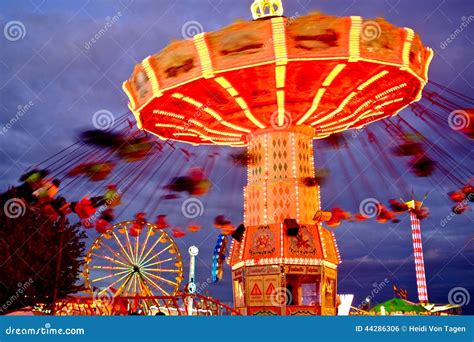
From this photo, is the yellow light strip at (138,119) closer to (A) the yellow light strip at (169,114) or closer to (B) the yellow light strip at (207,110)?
(A) the yellow light strip at (169,114)

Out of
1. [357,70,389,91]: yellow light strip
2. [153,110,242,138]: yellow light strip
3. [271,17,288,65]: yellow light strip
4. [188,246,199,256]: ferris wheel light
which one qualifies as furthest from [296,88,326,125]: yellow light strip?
[188,246,199,256]: ferris wheel light

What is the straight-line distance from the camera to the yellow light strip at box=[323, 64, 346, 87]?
57.1ft

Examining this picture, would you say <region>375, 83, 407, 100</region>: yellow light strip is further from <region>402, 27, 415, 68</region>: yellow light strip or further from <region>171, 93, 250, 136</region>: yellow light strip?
<region>171, 93, 250, 136</region>: yellow light strip

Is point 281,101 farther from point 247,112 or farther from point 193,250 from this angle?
point 193,250

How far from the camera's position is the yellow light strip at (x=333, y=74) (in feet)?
57.1

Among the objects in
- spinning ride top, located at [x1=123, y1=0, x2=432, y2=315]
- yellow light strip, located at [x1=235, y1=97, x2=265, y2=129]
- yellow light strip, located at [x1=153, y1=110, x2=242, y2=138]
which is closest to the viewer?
spinning ride top, located at [x1=123, y1=0, x2=432, y2=315]

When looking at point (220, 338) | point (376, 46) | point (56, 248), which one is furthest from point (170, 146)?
point (220, 338)

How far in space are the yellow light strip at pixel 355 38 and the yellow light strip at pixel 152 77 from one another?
19.1ft

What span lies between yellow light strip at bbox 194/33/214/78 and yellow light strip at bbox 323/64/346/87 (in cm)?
367

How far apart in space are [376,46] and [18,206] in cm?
1422

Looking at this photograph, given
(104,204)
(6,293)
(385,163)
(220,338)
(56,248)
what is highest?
(385,163)

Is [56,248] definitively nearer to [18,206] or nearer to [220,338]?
[18,206]

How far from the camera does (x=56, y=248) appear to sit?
22.2m

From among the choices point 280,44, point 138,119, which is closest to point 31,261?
point 138,119
